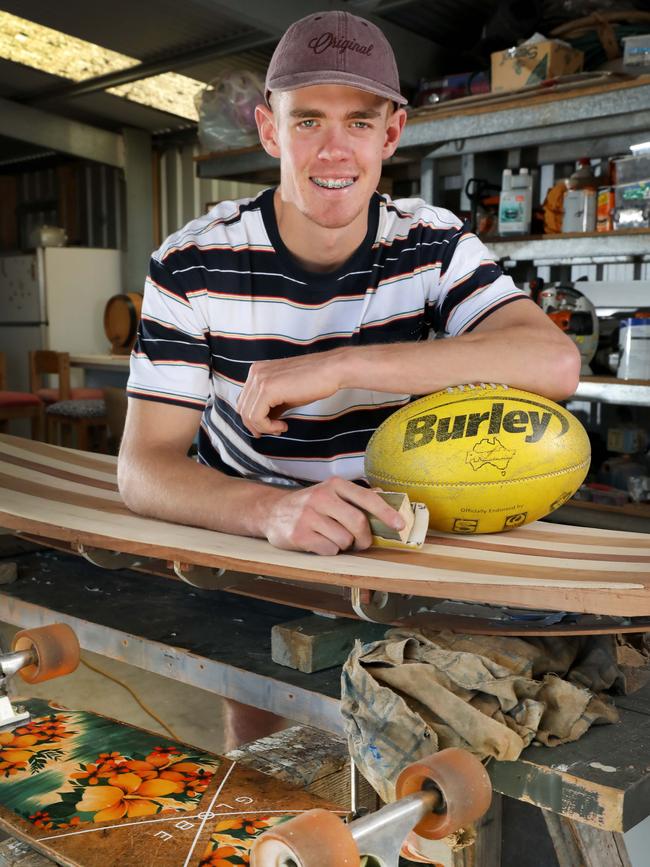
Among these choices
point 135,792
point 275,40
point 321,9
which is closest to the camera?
point 135,792

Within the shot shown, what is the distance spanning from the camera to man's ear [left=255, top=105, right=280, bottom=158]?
1725 millimetres

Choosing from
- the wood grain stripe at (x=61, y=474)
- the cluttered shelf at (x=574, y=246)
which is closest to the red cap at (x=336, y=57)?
the wood grain stripe at (x=61, y=474)

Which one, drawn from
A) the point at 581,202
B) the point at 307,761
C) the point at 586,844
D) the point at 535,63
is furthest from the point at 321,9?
the point at 586,844

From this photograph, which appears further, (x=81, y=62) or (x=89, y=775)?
(x=81, y=62)

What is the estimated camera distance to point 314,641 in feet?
4.68

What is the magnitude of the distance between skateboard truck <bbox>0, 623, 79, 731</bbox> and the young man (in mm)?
352

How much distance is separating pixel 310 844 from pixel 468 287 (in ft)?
4.23

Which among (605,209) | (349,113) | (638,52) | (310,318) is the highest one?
(638,52)

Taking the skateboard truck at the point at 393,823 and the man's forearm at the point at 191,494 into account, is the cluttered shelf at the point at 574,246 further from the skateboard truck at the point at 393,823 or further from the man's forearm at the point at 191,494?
the skateboard truck at the point at 393,823

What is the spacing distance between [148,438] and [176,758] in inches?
22.7

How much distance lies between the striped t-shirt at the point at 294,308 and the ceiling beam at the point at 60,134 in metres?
7.34

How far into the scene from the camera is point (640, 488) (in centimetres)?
Answer: 415

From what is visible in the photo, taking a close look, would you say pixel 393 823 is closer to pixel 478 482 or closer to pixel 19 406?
pixel 478 482

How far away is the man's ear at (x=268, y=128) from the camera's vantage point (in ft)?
5.66
